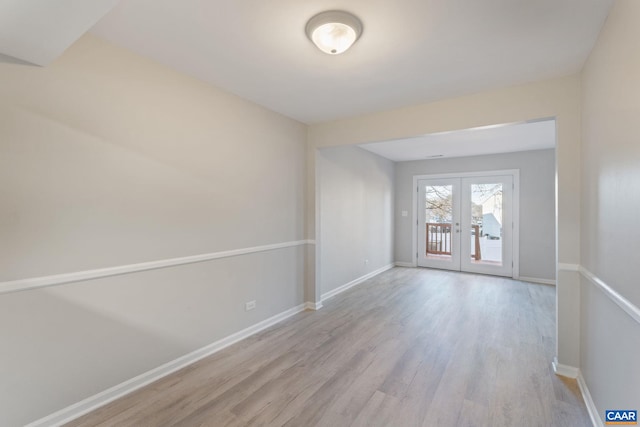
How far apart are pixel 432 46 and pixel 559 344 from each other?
269 centimetres

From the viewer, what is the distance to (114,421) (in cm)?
182

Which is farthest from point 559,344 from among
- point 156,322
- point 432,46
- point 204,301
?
Answer: point 156,322

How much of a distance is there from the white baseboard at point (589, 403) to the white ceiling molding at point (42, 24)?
3.54m

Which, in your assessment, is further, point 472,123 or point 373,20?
point 472,123

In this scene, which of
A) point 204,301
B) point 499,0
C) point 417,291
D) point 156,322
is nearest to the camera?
point 499,0

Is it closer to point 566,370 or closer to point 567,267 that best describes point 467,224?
point 567,267

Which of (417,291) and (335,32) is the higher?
(335,32)

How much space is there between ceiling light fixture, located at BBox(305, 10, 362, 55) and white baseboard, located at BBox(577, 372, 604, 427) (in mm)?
2862

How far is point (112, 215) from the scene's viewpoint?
2.02 m

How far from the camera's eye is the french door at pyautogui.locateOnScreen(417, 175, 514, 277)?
572cm

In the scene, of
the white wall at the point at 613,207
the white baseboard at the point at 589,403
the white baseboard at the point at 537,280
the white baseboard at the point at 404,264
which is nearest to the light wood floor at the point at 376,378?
the white baseboard at the point at 589,403

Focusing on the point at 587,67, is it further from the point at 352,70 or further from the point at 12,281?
the point at 12,281

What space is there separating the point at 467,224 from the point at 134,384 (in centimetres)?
618

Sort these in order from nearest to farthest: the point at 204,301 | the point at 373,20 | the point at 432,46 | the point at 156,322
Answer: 1. the point at 373,20
2. the point at 432,46
3. the point at 156,322
4. the point at 204,301
